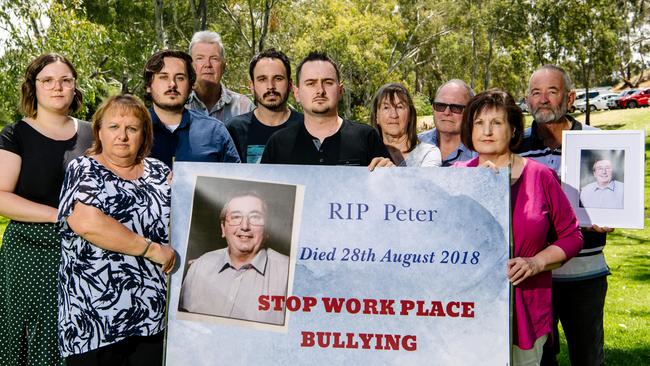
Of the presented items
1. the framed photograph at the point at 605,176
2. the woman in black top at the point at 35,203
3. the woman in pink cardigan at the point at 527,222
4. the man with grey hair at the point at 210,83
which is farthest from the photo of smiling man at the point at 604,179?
the woman in black top at the point at 35,203

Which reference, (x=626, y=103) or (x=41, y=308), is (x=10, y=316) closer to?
(x=41, y=308)

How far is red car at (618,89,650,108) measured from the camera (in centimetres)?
4397

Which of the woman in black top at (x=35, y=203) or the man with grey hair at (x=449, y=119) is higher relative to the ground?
the man with grey hair at (x=449, y=119)

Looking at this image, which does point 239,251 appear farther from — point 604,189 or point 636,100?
point 636,100

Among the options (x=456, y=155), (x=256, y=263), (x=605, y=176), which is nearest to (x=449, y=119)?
(x=456, y=155)

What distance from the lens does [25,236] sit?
4.13m

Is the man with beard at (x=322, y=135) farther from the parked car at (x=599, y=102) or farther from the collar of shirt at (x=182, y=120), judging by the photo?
the parked car at (x=599, y=102)

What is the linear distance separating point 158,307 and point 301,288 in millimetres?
756

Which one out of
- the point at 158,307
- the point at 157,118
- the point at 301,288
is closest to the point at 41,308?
the point at 158,307

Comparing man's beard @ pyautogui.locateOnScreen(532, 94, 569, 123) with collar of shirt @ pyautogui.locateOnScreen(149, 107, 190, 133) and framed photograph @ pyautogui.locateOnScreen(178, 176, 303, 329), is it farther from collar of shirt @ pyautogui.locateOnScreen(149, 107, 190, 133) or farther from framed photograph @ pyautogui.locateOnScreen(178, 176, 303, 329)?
collar of shirt @ pyautogui.locateOnScreen(149, 107, 190, 133)

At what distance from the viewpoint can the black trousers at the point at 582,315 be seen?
446 cm

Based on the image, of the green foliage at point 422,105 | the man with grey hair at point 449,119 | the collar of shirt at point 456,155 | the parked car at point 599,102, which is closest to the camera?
the collar of shirt at point 456,155

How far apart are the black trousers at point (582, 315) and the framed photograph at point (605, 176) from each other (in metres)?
0.49

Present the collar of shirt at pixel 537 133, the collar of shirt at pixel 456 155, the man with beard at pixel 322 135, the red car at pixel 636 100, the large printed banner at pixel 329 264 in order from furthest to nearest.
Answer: the red car at pixel 636 100 → the collar of shirt at pixel 456 155 → the collar of shirt at pixel 537 133 → the man with beard at pixel 322 135 → the large printed banner at pixel 329 264
